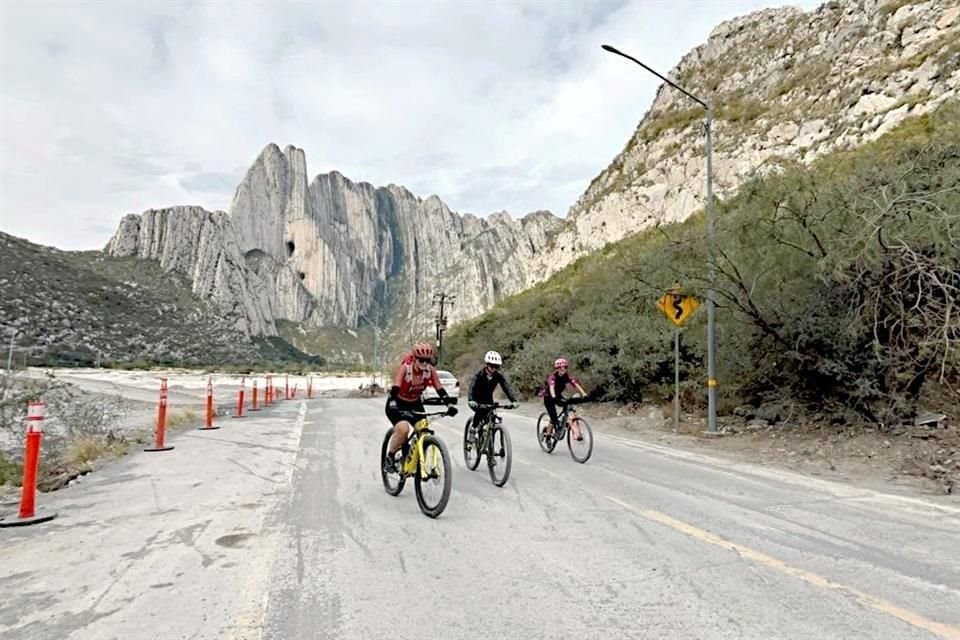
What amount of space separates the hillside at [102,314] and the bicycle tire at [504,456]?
44.1 metres

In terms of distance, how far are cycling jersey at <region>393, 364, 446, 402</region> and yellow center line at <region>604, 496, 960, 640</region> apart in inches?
106

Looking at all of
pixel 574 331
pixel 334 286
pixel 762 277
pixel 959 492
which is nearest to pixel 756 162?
pixel 574 331

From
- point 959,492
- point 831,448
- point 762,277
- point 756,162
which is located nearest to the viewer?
point 959,492

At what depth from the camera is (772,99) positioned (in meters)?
46.6

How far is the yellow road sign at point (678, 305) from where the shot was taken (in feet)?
46.5

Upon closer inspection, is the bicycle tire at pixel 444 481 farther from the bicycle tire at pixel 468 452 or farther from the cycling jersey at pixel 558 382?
the cycling jersey at pixel 558 382

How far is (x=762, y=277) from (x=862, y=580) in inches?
361

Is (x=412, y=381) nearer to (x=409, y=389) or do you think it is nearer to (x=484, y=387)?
(x=409, y=389)

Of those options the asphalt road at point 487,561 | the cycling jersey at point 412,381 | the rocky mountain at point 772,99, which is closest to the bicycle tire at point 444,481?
the asphalt road at point 487,561

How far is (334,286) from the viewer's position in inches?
7421

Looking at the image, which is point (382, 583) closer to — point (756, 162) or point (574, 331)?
point (574, 331)

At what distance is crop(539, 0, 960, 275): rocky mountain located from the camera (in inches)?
1364

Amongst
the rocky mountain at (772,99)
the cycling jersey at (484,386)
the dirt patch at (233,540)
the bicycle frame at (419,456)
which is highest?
the rocky mountain at (772,99)

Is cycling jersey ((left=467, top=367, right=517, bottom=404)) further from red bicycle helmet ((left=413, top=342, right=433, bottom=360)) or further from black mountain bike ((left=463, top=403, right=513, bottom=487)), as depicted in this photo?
red bicycle helmet ((left=413, top=342, right=433, bottom=360))
